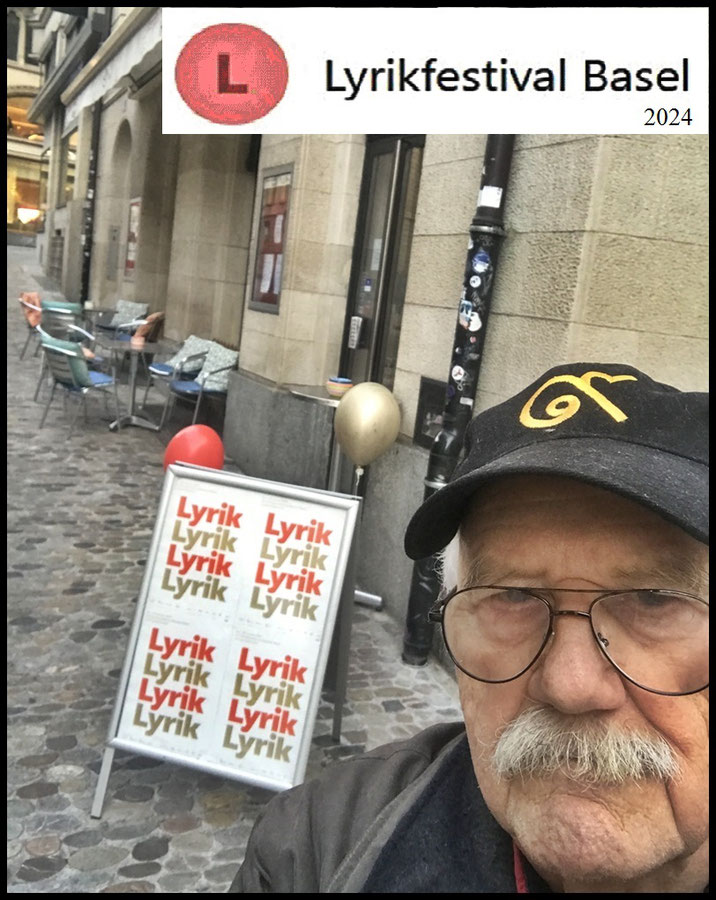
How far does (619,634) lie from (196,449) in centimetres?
334

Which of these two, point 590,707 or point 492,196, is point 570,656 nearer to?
point 590,707

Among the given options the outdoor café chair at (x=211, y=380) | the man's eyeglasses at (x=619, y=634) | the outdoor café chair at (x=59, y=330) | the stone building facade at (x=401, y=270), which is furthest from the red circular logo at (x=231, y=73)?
the outdoor café chair at (x=59, y=330)

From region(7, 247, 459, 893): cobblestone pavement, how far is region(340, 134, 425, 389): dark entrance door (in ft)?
7.02

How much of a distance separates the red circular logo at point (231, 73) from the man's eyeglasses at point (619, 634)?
35.7 inches

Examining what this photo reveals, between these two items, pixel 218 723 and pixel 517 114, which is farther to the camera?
pixel 218 723

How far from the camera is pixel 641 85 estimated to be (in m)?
1.34

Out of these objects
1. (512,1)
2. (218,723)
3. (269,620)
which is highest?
(512,1)

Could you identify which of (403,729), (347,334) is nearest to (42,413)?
(347,334)

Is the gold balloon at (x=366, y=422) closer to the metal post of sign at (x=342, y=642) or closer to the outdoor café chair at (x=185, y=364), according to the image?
the metal post of sign at (x=342, y=642)

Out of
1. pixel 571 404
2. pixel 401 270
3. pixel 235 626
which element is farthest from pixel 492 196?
pixel 571 404

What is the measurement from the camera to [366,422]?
15.3 ft

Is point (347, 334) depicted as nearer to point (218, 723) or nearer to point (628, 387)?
point (218, 723)

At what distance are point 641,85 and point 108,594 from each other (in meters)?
4.38

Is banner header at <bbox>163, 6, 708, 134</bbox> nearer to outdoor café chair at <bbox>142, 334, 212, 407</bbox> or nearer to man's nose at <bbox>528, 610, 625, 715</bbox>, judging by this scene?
man's nose at <bbox>528, 610, 625, 715</bbox>
